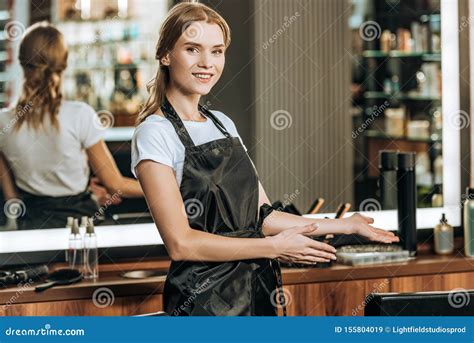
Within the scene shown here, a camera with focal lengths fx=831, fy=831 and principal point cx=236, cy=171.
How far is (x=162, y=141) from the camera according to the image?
7.19ft

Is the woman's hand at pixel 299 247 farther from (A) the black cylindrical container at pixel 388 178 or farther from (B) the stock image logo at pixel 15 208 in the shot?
(B) the stock image logo at pixel 15 208

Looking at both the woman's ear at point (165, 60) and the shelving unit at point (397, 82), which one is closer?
the woman's ear at point (165, 60)

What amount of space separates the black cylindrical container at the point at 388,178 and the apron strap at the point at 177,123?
1014mm

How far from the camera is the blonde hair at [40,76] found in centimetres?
356

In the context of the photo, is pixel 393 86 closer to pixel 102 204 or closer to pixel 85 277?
pixel 102 204

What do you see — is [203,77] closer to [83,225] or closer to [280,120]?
[83,225]

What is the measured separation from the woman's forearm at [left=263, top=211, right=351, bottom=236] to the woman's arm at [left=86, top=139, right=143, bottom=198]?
108cm

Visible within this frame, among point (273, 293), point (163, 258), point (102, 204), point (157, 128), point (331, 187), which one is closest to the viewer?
point (157, 128)

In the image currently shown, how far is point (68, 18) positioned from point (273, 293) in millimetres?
3830

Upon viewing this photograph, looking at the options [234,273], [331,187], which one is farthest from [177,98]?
[331,187]

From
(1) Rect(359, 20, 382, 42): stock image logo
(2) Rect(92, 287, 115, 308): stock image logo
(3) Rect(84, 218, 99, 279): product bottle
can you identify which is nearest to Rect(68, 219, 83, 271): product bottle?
(3) Rect(84, 218, 99, 279): product bottle

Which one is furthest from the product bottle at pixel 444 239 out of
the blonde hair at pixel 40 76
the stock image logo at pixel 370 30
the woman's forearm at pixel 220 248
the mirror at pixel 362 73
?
the stock image logo at pixel 370 30

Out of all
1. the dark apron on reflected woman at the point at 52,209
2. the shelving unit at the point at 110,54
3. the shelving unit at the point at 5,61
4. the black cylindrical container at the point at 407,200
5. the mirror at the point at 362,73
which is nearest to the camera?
A: the black cylindrical container at the point at 407,200

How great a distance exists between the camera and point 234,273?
2277mm
